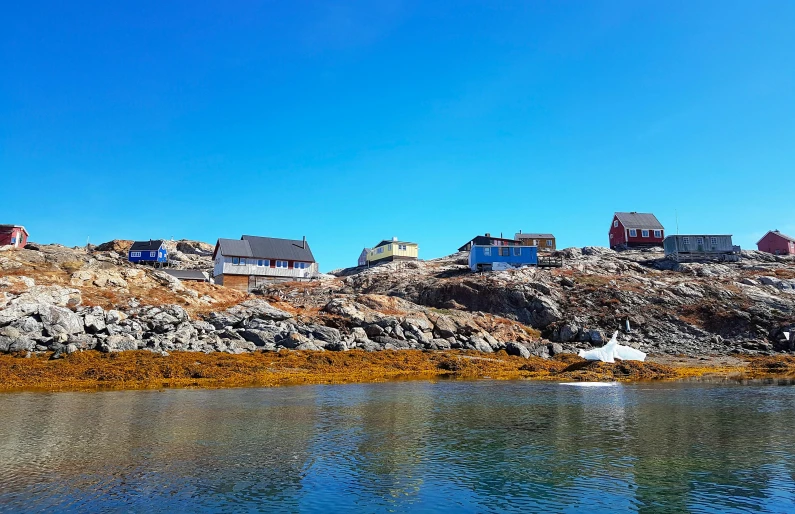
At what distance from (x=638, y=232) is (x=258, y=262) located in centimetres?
8125

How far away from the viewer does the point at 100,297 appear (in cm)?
4856

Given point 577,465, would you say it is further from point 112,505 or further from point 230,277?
point 230,277

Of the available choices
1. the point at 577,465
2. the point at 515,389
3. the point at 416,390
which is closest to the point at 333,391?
the point at 416,390

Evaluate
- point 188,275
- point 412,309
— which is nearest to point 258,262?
point 188,275

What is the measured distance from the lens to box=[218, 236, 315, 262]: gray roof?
86812 millimetres

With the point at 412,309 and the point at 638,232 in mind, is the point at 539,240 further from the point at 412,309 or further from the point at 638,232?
the point at 412,309

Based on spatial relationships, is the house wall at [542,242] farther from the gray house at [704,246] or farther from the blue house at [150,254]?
the blue house at [150,254]

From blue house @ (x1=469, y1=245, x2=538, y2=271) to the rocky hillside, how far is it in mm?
4216

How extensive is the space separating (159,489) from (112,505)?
133 centimetres

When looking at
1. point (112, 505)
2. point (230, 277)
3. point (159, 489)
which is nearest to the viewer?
point (112, 505)

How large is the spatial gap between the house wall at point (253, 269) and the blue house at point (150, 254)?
2867 cm

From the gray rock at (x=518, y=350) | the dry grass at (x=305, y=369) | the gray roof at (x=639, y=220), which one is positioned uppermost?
the gray roof at (x=639, y=220)

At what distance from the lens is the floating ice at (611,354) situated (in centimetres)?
4859

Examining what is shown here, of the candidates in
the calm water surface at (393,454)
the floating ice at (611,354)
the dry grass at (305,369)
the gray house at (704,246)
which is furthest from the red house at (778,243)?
the calm water surface at (393,454)
